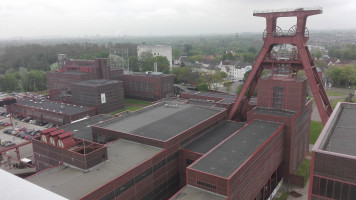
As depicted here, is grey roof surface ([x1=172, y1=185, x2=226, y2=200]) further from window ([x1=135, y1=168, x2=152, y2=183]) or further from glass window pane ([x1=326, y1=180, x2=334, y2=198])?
glass window pane ([x1=326, y1=180, x2=334, y2=198])

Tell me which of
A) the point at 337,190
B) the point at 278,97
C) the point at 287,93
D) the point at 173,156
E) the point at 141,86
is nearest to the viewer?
the point at 337,190

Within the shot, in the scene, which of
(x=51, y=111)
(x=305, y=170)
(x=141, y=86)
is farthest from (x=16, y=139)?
(x=305, y=170)

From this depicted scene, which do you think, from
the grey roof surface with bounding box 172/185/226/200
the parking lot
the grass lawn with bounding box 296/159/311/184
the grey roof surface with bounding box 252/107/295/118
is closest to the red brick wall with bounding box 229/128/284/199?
the grey roof surface with bounding box 172/185/226/200

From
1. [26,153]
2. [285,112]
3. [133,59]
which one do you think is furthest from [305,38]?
[133,59]

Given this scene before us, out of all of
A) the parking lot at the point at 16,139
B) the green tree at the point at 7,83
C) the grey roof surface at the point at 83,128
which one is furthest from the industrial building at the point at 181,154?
the green tree at the point at 7,83

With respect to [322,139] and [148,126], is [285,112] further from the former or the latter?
[148,126]

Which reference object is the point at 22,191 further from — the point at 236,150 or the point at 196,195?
the point at 236,150
